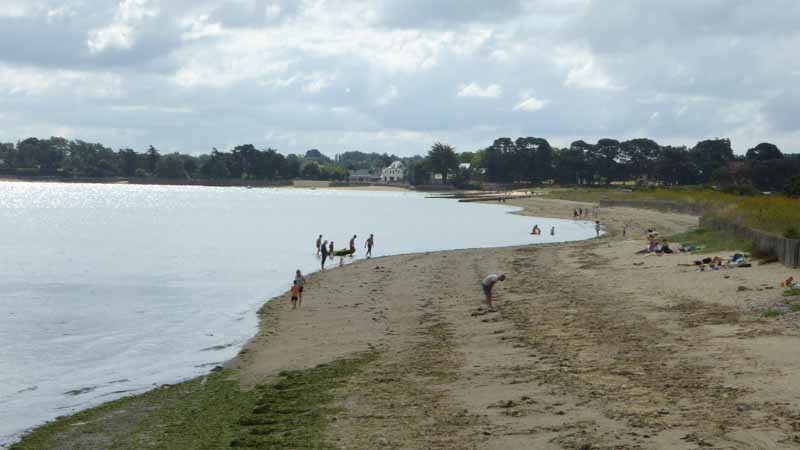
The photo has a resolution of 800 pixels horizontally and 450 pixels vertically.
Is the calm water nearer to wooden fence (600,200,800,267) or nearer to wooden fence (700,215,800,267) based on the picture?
wooden fence (600,200,800,267)

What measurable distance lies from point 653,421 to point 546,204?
432 feet

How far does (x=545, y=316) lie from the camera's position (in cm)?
2555

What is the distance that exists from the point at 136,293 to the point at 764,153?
15998 cm

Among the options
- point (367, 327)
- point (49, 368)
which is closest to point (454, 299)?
point (367, 327)

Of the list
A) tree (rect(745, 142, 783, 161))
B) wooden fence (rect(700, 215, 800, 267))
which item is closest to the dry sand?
wooden fence (rect(700, 215, 800, 267))

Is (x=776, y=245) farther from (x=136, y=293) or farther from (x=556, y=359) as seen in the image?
(x=136, y=293)

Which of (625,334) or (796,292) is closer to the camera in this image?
(625,334)

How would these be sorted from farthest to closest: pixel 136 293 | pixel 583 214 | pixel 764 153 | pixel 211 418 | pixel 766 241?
pixel 764 153
pixel 583 214
pixel 136 293
pixel 766 241
pixel 211 418

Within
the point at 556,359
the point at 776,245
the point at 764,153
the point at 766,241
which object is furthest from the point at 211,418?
the point at 764,153

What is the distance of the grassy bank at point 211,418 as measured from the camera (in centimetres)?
1447

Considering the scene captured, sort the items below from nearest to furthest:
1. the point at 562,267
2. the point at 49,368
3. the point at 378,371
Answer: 1. the point at 378,371
2. the point at 49,368
3. the point at 562,267

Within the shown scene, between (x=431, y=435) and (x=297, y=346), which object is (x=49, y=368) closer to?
(x=297, y=346)

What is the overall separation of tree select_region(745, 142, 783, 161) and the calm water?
93688mm

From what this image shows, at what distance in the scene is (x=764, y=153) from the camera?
175500mm
